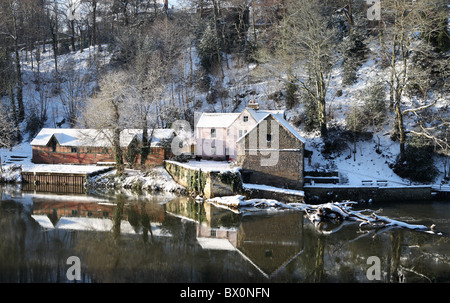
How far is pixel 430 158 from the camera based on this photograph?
2377 cm

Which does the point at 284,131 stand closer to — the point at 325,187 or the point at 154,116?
the point at 325,187

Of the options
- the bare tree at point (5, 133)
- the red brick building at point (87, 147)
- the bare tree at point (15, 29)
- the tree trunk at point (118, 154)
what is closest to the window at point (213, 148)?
the red brick building at point (87, 147)

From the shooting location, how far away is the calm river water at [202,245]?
11.3m

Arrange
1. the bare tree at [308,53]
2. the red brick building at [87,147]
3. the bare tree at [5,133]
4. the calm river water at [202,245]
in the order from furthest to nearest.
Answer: the bare tree at [5,133] → the bare tree at [308,53] → the red brick building at [87,147] → the calm river water at [202,245]

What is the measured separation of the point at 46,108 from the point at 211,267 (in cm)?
3366

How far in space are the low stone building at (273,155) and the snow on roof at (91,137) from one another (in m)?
8.50

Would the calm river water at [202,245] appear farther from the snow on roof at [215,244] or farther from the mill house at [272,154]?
the mill house at [272,154]

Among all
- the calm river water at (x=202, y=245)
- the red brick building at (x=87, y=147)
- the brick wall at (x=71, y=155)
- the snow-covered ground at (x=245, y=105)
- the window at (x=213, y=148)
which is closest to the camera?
the calm river water at (x=202, y=245)

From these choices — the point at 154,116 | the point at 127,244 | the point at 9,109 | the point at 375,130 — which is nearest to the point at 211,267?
the point at 127,244

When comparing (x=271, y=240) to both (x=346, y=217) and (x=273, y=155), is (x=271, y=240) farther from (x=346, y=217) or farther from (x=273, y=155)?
(x=273, y=155)

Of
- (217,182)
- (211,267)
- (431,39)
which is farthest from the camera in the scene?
(431,39)

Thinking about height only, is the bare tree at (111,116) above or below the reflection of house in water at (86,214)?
above

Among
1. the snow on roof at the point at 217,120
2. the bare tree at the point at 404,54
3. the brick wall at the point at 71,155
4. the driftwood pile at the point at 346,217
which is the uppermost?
the bare tree at the point at 404,54

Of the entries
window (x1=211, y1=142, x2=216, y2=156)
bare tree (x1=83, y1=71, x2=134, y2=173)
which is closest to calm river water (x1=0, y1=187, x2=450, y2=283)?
bare tree (x1=83, y1=71, x2=134, y2=173)
